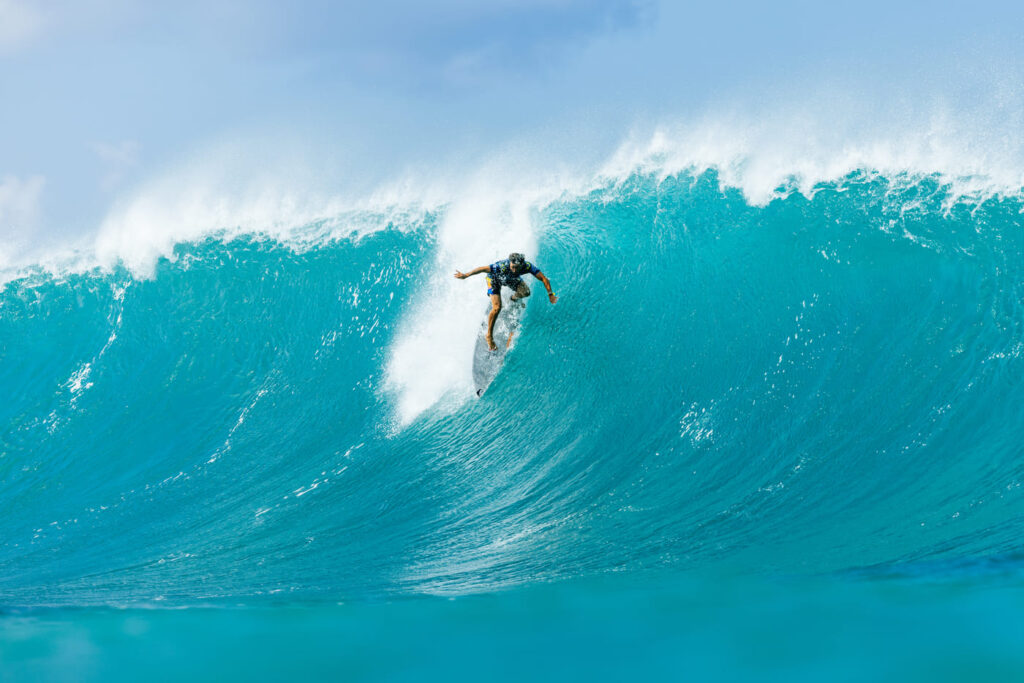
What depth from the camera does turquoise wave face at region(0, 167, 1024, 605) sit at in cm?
657

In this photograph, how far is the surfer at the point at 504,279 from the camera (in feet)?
28.4

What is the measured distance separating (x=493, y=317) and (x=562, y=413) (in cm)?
158

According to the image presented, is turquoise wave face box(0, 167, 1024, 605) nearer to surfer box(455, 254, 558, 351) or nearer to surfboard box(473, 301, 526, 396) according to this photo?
surfboard box(473, 301, 526, 396)

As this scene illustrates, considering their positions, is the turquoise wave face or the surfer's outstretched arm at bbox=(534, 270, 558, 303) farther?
the surfer's outstretched arm at bbox=(534, 270, 558, 303)

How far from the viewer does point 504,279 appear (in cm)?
878

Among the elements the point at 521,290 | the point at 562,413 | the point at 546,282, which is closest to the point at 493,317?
the point at 521,290

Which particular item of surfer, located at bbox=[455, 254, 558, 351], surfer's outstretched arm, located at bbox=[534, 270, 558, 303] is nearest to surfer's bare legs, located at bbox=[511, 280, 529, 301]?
surfer, located at bbox=[455, 254, 558, 351]

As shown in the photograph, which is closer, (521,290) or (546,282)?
(546,282)

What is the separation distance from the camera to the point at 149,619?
248 inches

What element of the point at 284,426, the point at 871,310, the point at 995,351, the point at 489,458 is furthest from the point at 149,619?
the point at 995,351

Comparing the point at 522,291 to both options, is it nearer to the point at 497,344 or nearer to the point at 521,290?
the point at 521,290

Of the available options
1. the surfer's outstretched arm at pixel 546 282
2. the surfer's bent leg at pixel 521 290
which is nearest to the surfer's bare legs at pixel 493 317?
the surfer's bent leg at pixel 521 290

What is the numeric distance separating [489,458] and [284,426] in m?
2.79

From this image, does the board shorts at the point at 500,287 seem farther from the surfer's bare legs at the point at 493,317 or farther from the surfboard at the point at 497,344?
the surfboard at the point at 497,344
